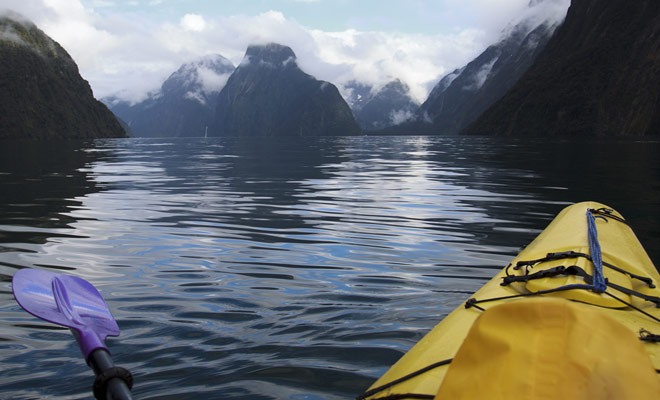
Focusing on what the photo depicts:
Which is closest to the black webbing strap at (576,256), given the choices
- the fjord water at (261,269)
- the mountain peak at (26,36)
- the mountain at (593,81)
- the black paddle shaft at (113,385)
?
the fjord water at (261,269)

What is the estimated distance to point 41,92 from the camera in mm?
130625

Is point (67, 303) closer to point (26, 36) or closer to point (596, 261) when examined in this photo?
point (596, 261)

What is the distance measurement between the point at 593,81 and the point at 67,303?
11439 cm

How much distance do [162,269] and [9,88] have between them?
5586 inches

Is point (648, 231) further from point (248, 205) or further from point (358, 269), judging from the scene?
point (248, 205)

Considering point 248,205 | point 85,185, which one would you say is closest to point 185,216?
point 248,205

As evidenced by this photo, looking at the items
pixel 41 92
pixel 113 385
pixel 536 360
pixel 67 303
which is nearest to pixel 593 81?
pixel 67 303

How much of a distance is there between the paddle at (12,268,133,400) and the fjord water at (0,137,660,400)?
0.45 meters

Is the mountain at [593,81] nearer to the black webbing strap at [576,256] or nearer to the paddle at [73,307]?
the black webbing strap at [576,256]

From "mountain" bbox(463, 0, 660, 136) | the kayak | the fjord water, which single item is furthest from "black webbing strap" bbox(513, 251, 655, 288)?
"mountain" bbox(463, 0, 660, 136)

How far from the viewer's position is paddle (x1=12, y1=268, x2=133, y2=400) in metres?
3.15

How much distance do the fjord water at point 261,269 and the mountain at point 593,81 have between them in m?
78.3

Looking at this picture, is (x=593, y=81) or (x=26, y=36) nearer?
(x=593, y=81)

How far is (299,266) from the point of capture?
7.14m
